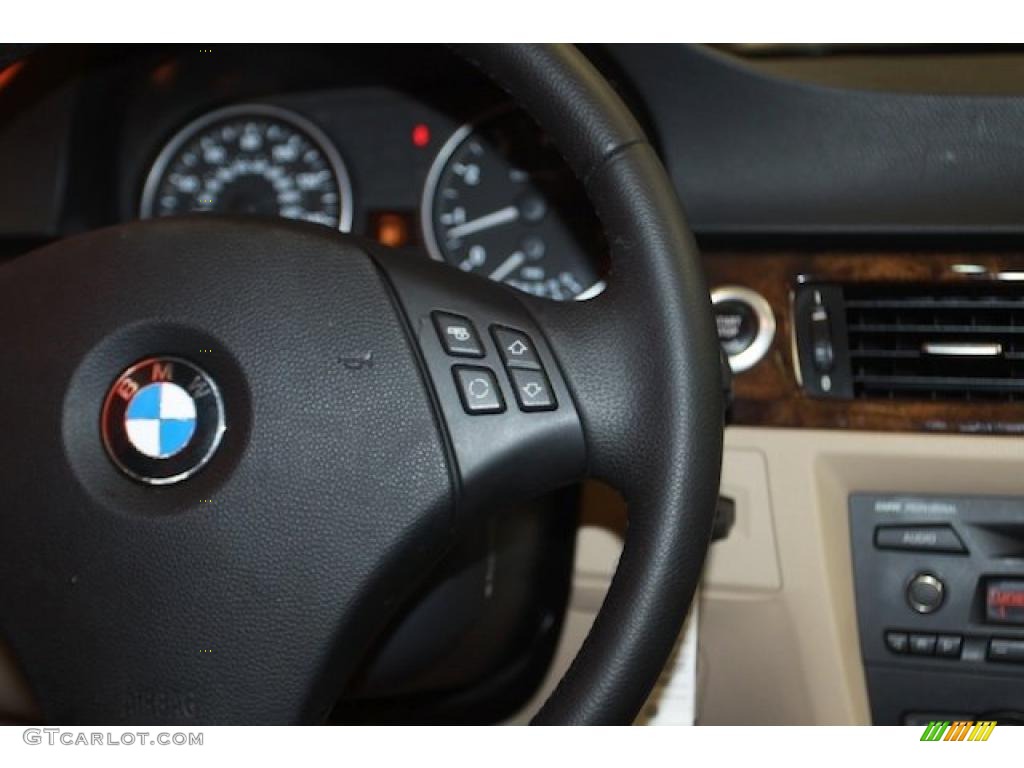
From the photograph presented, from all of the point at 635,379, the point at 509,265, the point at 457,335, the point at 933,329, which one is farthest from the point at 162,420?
the point at 933,329

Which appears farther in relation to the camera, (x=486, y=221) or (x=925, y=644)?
(x=486, y=221)

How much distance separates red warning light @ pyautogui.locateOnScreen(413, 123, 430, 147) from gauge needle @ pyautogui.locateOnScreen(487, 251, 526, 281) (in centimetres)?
15

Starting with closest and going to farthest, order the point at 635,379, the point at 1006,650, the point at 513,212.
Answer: the point at 635,379, the point at 1006,650, the point at 513,212

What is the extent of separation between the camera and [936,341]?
113cm

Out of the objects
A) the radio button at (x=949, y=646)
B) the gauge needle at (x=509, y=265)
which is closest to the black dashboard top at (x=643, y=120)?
the gauge needle at (x=509, y=265)

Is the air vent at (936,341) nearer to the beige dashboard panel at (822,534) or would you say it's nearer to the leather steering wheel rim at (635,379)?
the beige dashboard panel at (822,534)

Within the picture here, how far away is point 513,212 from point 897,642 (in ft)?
1.78

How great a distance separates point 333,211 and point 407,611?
1.55 feet

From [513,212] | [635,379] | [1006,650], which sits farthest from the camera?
[513,212]

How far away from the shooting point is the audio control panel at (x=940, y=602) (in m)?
1.12

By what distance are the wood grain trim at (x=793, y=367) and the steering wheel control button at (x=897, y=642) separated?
18 cm

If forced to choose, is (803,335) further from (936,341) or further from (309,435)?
(309,435)
